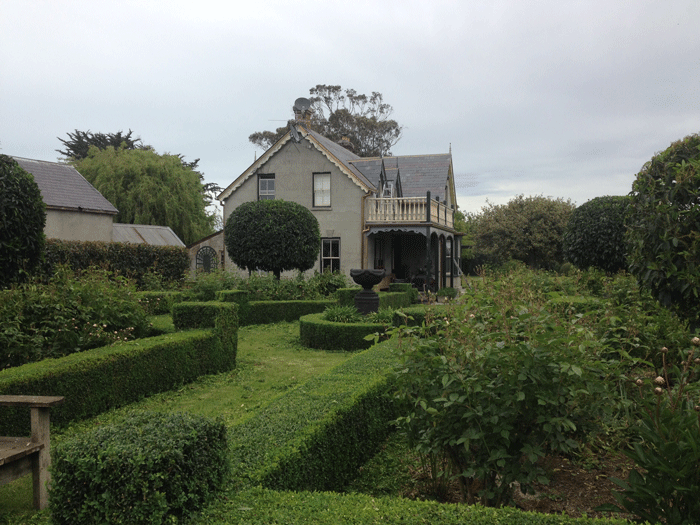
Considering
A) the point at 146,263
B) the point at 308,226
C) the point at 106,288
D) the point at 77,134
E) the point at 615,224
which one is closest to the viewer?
the point at 106,288

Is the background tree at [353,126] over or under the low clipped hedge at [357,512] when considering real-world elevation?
over

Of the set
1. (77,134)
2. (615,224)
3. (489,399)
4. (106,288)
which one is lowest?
(489,399)

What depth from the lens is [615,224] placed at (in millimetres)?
16891

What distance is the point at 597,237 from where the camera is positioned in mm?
17219

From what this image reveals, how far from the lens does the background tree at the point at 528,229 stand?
104ft

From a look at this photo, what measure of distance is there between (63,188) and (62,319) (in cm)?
1841

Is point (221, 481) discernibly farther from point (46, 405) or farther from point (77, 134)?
point (77, 134)

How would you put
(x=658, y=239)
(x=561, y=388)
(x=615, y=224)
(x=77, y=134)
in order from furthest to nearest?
(x=77, y=134), (x=615, y=224), (x=658, y=239), (x=561, y=388)

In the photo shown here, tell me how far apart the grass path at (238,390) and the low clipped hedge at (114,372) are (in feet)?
0.51

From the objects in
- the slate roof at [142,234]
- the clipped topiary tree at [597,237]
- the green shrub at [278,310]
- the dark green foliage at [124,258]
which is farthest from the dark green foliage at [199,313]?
the slate roof at [142,234]

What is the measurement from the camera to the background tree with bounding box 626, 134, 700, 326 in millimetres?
4586

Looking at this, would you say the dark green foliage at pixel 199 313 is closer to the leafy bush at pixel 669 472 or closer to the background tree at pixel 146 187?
the leafy bush at pixel 669 472

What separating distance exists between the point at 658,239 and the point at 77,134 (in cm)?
4692

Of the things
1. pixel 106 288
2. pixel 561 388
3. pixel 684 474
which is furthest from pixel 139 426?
pixel 106 288
